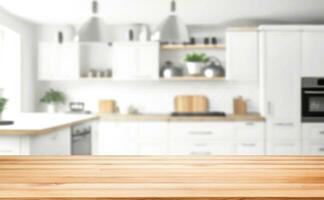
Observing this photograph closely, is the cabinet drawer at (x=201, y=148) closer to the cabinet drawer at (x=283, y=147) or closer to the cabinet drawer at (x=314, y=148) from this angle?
the cabinet drawer at (x=283, y=147)

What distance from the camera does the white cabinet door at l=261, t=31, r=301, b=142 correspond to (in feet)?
18.6

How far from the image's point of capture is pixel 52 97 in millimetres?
6336

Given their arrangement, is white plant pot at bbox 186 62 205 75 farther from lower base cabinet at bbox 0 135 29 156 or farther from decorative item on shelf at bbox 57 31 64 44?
lower base cabinet at bbox 0 135 29 156

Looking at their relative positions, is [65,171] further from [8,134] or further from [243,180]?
[8,134]

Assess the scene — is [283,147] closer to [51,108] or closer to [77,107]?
[77,107]

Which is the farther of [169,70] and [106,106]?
[106,106]

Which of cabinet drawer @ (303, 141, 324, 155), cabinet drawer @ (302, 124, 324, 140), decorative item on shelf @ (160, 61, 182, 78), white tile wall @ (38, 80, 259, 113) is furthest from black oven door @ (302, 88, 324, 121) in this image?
decorative item on shelf @ (160, 61, 182, 78)

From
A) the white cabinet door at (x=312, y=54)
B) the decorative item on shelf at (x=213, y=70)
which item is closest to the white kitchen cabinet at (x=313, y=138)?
the white cabinet door at (x=312, y=54)

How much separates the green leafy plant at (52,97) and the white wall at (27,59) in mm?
225

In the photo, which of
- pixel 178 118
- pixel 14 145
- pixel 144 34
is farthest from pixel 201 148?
pixel 14 145

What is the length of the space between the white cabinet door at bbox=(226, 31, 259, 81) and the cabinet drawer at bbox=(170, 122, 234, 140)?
79 cm

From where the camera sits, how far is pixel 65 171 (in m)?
0.93

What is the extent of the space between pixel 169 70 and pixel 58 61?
5.58 ft

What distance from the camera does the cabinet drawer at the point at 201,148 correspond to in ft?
18.6
